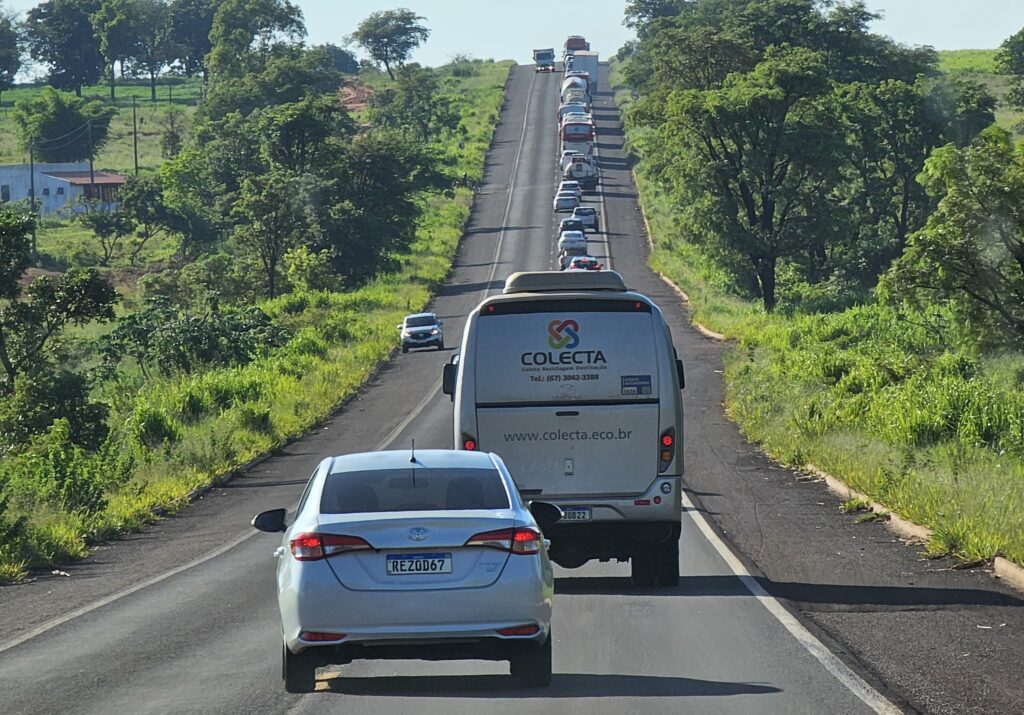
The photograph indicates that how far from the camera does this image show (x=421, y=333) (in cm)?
5478

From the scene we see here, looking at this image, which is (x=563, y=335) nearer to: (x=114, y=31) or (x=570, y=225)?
(x=570, y=225)

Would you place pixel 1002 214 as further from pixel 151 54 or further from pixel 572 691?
pixel 151 54

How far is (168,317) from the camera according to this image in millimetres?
50750

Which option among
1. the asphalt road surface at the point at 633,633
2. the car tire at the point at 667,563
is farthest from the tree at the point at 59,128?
the car tire at the point at 667,563

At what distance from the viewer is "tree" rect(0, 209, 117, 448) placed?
32469 millimetres

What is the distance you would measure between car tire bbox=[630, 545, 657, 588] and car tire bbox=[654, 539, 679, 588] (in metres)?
0.05

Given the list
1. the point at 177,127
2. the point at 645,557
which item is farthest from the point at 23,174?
the point at 645,557

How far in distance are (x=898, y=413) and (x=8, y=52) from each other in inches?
6683

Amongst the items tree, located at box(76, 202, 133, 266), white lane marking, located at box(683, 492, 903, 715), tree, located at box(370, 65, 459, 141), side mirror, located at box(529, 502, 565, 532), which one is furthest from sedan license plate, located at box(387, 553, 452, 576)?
tree, located at box(370, 65, 459, 141)

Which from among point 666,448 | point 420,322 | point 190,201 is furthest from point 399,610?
point 190,201

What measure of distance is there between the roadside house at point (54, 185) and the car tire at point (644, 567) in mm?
106185

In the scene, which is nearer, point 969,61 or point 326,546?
point 326,546

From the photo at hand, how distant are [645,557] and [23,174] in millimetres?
115293

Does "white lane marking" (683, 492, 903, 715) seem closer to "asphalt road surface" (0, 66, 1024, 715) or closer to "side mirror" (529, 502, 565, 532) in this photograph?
"asphalt road surface" (0, 66, 1024, 715)
